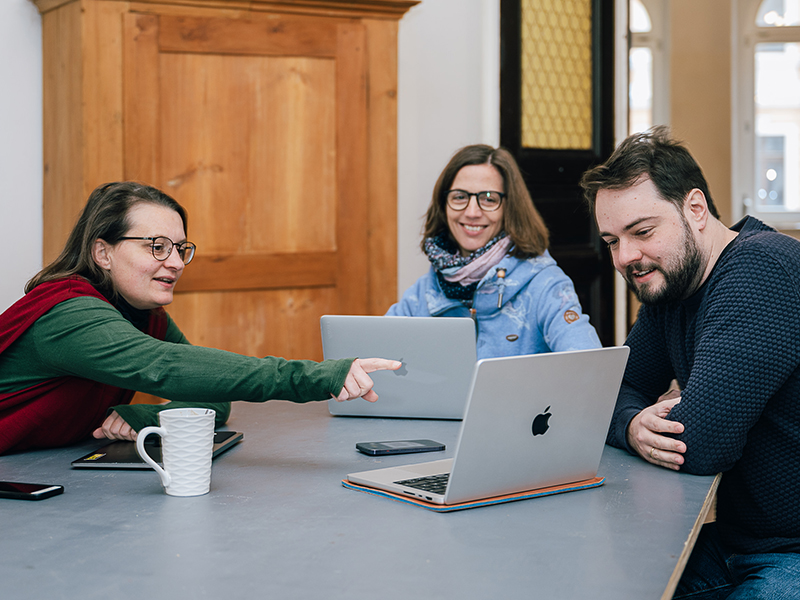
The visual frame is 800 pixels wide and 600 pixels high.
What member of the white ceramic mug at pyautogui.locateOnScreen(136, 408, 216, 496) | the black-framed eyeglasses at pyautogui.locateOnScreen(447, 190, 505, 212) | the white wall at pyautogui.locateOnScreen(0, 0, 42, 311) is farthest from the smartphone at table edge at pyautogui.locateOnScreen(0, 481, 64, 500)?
the white wall at pyautogui.locateOnScreen(0, 0, 42, 311)

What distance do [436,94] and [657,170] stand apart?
213cm

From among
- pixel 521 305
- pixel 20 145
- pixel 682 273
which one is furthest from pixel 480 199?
pixel 20 145

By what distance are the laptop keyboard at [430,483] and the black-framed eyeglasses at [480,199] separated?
4.21 feet

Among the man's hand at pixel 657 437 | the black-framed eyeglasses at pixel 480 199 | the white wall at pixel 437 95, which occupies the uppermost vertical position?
the white wall at pixel 437 95

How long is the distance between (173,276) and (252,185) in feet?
3.92

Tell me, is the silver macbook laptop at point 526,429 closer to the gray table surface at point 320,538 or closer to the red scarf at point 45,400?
the gray table surface at point 320,538

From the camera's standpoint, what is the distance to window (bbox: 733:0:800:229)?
644cm

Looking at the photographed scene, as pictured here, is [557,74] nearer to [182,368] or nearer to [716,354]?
[716,354]

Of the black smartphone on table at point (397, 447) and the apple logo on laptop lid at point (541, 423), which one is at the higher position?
the apple logo on laptop lid at point (541, 423)

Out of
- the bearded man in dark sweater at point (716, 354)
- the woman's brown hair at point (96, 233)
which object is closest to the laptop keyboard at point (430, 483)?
the bearded man in dark sweater at point (716, 354)

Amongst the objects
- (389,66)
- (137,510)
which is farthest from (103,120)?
(137,510)

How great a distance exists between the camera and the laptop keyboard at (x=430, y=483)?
1247mm

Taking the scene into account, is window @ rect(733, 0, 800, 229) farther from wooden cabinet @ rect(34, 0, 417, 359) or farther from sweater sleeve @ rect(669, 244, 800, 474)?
sweater sleeve @ rect(669, 244, 800, 474)

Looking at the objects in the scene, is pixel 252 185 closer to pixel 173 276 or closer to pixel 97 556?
pixel 173 276
